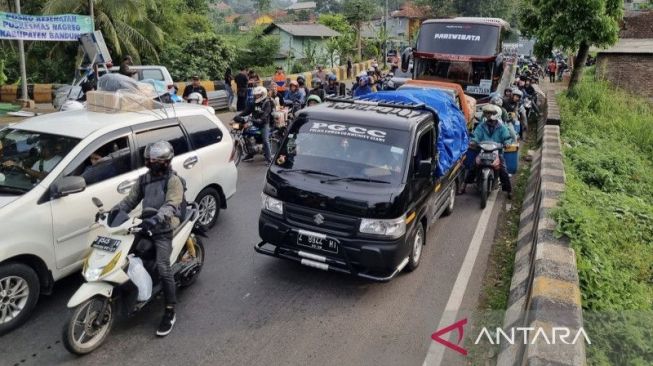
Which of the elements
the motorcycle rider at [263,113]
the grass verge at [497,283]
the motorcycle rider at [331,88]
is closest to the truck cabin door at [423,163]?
the grass verge at [497,283]

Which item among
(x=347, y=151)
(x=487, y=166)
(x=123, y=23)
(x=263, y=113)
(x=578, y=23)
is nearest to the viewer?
(x=347, y=151)

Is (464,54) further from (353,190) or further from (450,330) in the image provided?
(450,330)

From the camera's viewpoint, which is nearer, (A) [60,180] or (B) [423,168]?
(A) [60,180]

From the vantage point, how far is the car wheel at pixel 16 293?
15.0 feet

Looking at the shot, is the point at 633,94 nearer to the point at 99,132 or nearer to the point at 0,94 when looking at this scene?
the point at 99,132

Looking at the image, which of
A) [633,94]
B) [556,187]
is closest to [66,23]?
[556,187]

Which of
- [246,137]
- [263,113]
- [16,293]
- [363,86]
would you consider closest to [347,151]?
[16,293]

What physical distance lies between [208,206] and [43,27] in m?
11.3

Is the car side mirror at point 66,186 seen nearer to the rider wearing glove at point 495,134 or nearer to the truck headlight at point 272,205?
the truck headlight at point 272,205

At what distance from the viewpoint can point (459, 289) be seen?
6020 millimetres

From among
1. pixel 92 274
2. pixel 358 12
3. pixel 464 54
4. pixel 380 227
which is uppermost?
pixel 358 12

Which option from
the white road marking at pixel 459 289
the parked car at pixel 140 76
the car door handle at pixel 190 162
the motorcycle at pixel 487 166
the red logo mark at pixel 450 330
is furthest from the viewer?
the parked car at pixel 140 76

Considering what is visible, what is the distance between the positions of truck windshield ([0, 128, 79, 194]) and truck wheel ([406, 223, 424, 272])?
3917mm

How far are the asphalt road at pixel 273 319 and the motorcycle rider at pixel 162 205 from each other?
13.5 inches
